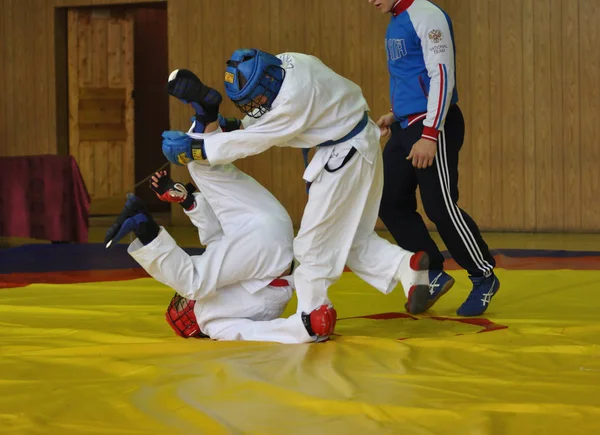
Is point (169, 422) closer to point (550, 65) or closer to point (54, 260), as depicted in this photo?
point (54, 260)

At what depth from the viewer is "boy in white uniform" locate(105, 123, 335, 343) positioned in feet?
9.56

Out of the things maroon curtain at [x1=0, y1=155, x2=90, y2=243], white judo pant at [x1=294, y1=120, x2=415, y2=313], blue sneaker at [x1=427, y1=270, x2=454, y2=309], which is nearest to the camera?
white judo pant at [x1=294, y1=120, x2=415, y2=313]

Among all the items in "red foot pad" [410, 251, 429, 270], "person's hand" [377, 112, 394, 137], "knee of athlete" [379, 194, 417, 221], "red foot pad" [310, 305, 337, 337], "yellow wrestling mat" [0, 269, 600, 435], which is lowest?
"yellow wrestling mat" [0, 269, 600, 435]

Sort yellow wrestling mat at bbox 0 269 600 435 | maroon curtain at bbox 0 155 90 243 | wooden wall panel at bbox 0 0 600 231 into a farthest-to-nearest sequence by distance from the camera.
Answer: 1. wooden wall panel at bbox 0 0 600 231
2. maroon curtain at bbox 0 155 90 243
3. yellow wrestling mat at bbox 0 269 600 435

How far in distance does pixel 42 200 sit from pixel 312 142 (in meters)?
4.12

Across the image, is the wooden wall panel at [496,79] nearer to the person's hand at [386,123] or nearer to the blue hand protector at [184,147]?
the person's hand at [386,123]

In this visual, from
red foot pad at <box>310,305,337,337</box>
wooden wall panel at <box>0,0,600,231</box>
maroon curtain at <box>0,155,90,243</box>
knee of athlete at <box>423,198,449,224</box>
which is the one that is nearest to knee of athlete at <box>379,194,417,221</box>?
knee of athlete at <box>423,198,449,224</box>

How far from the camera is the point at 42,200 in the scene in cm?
667

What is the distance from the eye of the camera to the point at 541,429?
197 cm

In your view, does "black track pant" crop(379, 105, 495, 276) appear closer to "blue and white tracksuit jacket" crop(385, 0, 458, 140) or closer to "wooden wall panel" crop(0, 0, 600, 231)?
"blue and white tracksuit jacket" crop(385, 0, 458, 140)

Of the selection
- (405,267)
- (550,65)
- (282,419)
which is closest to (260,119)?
(405,267)

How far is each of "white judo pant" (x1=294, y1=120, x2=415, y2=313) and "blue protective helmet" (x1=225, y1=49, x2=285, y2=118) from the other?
28 centimetres

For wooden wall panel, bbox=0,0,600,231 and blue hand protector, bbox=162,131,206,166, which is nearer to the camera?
blue hand protector, bbox=162,131,206,166

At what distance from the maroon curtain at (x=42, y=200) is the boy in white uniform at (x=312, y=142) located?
3.84 metres
